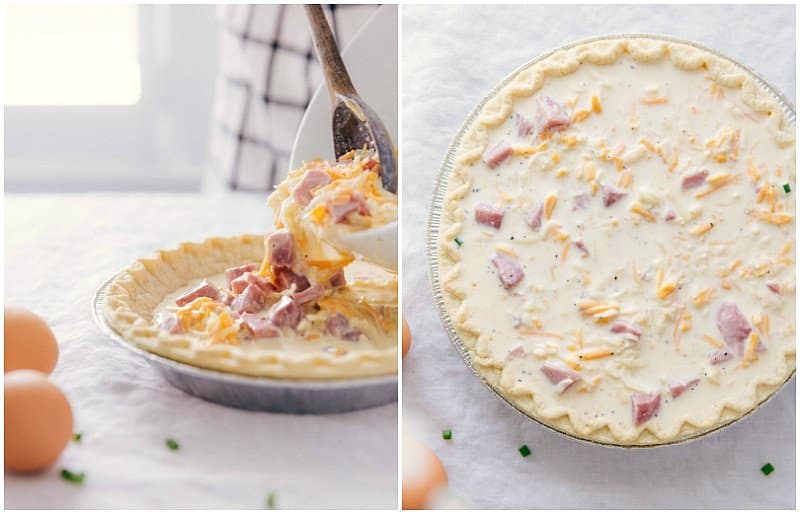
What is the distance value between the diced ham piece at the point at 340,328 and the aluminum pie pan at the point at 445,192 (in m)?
0.15

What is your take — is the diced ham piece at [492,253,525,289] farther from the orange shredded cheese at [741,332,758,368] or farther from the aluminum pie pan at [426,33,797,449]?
the orange shredded cheese at [741,332,758,368]

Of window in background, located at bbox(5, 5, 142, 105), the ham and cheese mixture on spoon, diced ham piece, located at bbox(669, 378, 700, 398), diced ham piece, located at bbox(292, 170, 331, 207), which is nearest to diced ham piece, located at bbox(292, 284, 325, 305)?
the ham and cheese mixture on spoon

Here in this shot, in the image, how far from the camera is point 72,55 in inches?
47.4

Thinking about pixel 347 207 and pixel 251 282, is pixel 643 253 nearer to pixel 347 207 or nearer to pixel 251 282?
pixel 347 207

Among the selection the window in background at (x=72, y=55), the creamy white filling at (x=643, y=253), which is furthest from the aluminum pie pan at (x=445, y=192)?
the window in background at (x=72, y=55)

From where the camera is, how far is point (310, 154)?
47.0 inches

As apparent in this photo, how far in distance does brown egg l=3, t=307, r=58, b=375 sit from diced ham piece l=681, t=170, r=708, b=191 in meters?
0.80

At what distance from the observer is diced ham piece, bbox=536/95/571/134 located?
4.05 feet

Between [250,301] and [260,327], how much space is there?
47mm

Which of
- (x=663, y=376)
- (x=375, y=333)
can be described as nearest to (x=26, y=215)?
(x=375, y=333)

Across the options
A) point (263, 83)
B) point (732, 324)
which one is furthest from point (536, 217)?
point (263, 83)

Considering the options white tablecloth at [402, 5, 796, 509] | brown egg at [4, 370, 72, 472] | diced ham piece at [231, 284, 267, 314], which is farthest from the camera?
white tablecloth at [402, 5, 796, 509]

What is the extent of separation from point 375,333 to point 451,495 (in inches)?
9.8

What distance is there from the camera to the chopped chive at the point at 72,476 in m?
1.06
